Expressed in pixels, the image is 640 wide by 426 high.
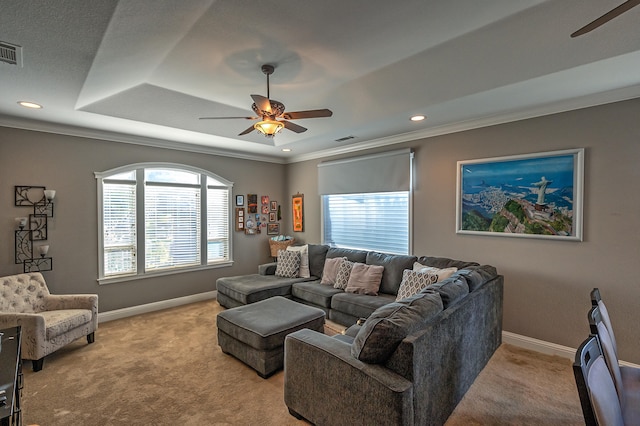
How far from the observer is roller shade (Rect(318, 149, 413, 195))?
4297 millimetres

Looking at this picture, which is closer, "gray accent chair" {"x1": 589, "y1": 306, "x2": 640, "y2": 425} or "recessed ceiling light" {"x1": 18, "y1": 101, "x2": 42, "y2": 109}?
"gray accent chair" {"x1": 589, "y1": 306, "x2": 640, "y2": 425}

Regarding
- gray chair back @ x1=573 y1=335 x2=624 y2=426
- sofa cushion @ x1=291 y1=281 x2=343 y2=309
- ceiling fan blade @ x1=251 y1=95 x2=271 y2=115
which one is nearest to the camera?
gray chair back @ x1=573 y1=335 x2=624 y2=426

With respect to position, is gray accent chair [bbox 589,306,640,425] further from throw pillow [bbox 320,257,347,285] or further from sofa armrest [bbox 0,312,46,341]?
sofa armrest [bbox 0,312,46,341]

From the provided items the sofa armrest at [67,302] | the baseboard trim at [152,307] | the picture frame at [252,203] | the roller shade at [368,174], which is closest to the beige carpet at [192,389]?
the sofa armrest at [67,302]

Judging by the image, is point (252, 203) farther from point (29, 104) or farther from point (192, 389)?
point (192, 389)

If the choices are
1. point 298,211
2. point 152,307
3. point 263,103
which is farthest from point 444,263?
point 152,307

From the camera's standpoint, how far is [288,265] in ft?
15.6

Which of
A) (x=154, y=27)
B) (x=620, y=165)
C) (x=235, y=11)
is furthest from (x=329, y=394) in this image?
(x=620, y=165)

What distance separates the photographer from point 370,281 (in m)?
3.85

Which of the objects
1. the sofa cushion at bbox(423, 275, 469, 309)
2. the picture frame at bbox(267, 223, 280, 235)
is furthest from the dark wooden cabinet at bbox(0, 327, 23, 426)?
the picture frame at bbox(267, 223, 280, 235)

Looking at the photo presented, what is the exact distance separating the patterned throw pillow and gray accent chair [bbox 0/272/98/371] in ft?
11.6

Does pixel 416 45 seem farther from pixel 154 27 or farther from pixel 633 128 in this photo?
pixel 633 128

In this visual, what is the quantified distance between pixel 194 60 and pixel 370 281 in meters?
3.08

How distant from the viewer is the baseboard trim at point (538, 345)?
3014 mm
